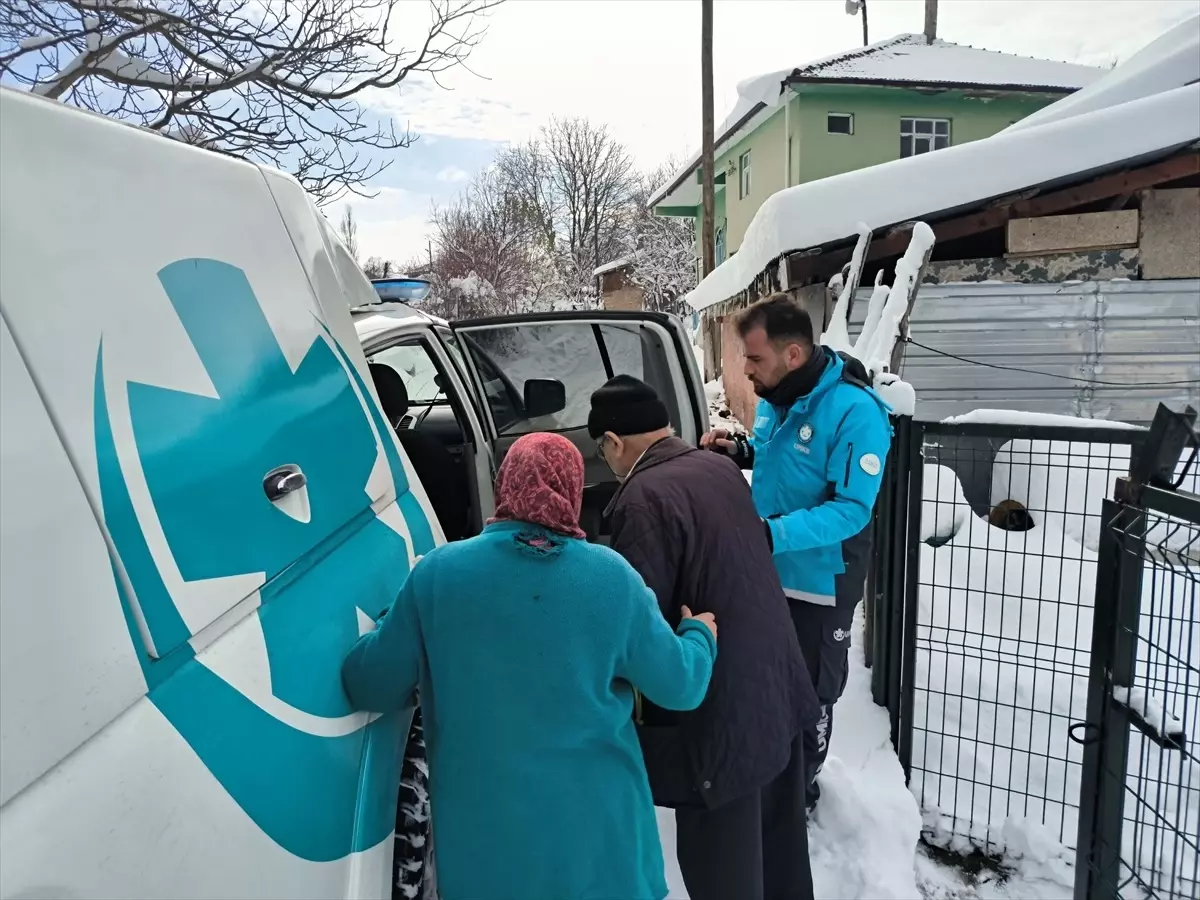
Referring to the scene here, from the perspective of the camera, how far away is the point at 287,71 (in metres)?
5.28

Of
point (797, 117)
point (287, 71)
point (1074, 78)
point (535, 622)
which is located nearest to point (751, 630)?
point (535, 622)

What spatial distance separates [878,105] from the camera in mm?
18547

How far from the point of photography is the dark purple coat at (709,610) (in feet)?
6.09

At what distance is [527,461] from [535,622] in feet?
1.05

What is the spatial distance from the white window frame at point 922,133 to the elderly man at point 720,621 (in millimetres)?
19887

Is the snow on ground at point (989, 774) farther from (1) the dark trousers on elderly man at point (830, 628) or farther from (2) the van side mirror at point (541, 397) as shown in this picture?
(2) the van side mirror at point (541, 397)

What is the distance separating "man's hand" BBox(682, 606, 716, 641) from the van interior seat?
1.93 metres

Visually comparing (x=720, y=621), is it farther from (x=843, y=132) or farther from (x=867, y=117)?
(x=867, y=117)

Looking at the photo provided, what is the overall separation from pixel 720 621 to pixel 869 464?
961mm

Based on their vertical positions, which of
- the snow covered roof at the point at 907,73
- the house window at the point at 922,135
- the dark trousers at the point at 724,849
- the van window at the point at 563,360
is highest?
the snow covered roof at the point at 907,73

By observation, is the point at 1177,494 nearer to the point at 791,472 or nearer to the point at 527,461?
the point at 791,472

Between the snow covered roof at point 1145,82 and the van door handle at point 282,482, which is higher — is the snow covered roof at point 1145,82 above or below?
above

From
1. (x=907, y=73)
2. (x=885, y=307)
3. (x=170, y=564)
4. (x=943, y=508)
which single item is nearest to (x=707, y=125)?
(x=907, y=73)

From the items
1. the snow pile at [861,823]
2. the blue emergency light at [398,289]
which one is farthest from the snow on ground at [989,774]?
the blue emergency light at [398,289]
